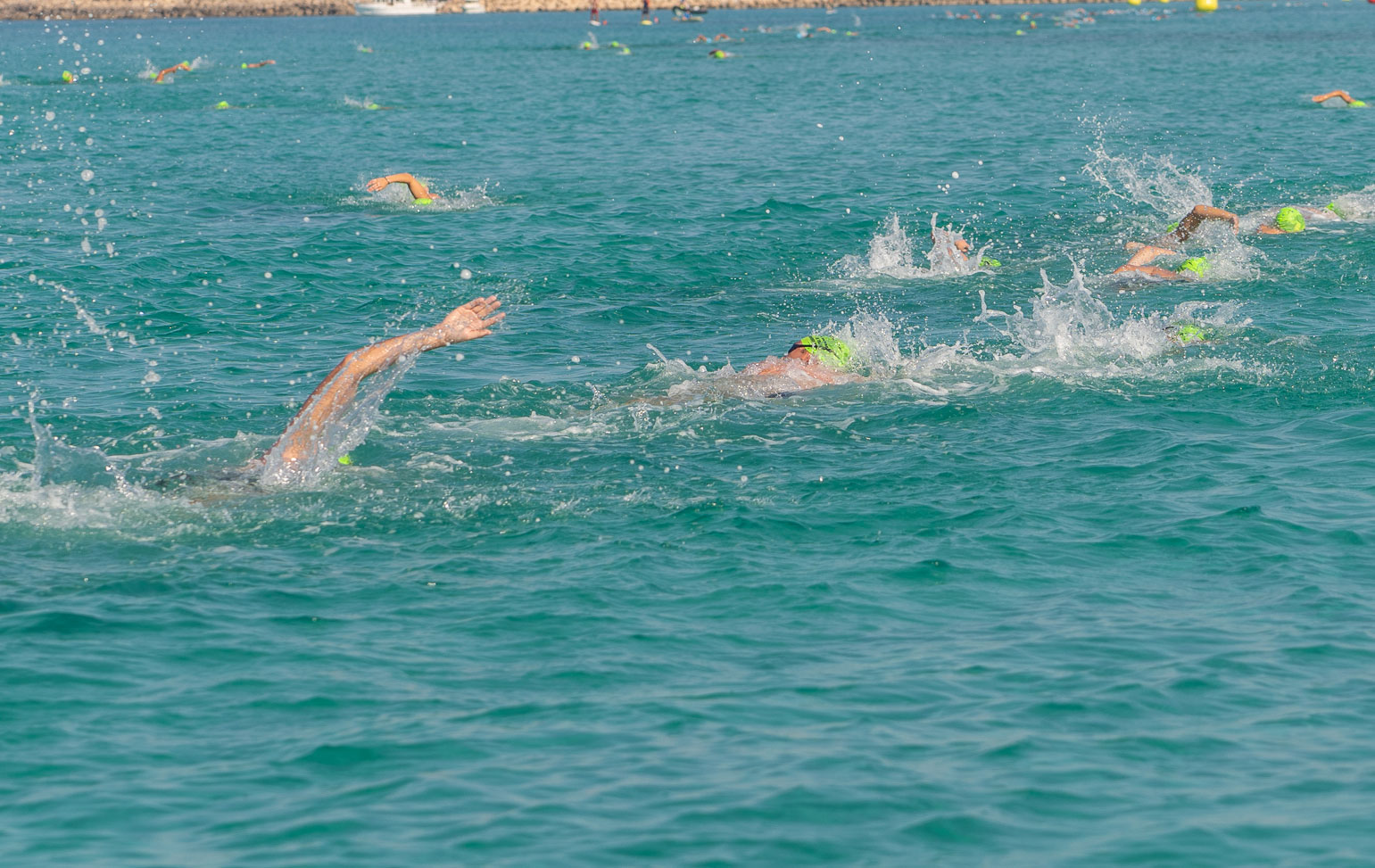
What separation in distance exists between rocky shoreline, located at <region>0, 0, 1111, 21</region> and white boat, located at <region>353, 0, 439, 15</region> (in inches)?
70.5

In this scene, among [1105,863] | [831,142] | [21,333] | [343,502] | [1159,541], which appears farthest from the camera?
[831,142]

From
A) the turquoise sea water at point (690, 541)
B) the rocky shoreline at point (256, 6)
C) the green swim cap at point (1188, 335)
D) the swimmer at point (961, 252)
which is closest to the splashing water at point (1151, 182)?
the turquoise sea water at point (690, 541)

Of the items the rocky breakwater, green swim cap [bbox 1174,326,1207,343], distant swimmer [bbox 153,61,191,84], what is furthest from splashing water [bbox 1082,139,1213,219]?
the rocky breakwater

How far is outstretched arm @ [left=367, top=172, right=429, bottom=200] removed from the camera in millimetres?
26281

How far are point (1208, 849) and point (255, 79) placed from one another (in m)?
66.7

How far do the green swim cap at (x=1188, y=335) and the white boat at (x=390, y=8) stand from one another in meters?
158

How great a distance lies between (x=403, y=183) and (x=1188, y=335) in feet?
57.8

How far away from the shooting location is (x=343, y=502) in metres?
13.8

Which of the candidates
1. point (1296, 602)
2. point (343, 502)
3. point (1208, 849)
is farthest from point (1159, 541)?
point (343, 502)

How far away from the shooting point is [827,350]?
1789 centimetres

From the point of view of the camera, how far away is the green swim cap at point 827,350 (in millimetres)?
17812

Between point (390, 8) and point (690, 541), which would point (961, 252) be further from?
point (390, 8)

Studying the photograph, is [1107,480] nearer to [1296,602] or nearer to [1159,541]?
[1159,541]

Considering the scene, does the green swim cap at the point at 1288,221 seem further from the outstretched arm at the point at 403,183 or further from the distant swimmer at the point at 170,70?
the distant swimmer at the point at 170,70
